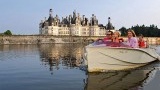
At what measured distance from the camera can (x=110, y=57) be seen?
16297mm

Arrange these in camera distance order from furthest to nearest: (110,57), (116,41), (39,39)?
1. (39,39)
2. (116,41)
3. (110,57)

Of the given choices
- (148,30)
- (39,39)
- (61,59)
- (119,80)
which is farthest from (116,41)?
(148,30)

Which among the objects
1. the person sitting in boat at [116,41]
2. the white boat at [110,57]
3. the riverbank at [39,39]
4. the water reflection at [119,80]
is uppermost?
the person sitting in boat at [116,41]

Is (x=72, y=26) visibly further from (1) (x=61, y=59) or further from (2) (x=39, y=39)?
(1) (x=61, y=59)

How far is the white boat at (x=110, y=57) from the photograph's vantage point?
1600 cm

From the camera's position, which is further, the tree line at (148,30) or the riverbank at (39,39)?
the tree line at (148,30)

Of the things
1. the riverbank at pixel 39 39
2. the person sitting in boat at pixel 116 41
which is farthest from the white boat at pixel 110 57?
the riverbank at pixel 39 39

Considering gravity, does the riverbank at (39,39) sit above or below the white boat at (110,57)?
below

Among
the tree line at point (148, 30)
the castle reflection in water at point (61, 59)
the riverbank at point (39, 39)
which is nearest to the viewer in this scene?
the castle reflection in water at point (61, 59)

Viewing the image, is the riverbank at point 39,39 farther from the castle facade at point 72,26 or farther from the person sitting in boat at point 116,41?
the person sitting in boat at point 116,41

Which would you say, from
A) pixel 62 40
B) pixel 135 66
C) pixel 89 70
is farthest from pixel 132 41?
pixel 62 40

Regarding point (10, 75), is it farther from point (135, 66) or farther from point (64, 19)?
point (64, 19)

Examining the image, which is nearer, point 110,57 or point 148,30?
point 110,57

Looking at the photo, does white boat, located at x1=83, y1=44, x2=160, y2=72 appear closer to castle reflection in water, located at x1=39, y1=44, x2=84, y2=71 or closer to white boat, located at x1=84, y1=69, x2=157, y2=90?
white boat, located at x1=84, y1=69, x2=157, y2=90
